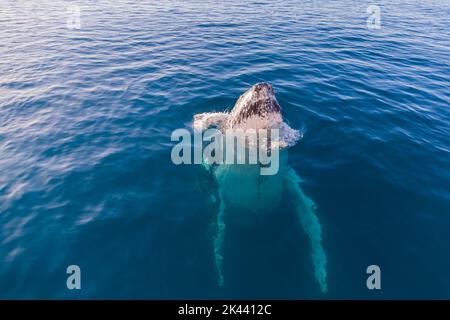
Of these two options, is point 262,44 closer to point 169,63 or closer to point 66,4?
point 169,63

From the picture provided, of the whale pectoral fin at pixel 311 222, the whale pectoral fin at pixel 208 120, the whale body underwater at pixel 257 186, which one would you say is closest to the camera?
the whale pectoral fin at pixel 311 222

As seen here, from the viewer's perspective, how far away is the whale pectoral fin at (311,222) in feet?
38.6

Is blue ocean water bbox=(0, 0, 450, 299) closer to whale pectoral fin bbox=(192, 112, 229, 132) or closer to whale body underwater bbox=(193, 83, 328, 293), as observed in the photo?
whale body underwater bbox=(193, 83, 328, 293)

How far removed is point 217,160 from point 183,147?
2680 mm

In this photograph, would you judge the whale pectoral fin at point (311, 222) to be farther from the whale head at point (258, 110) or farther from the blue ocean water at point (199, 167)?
the whale head at point (258, 110)

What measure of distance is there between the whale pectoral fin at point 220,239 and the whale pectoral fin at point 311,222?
3199mm

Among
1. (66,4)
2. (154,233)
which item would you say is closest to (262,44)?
(154,233)

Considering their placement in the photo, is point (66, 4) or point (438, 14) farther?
point (66, 4)

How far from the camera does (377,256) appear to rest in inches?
486

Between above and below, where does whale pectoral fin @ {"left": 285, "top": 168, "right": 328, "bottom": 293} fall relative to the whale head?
below

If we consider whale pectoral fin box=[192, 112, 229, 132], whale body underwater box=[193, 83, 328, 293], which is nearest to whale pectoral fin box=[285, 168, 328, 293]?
whale body underwater box=[193, 83, 328, 293]

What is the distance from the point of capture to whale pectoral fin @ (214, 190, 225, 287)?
11952 mm

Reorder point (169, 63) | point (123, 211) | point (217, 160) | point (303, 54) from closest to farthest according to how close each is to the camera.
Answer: point (123, 211)
point (217, 160)
point (169, 63)
point (303, 54)

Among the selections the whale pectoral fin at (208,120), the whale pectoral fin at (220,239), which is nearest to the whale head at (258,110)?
the whale pectoral fin at (208,120)
